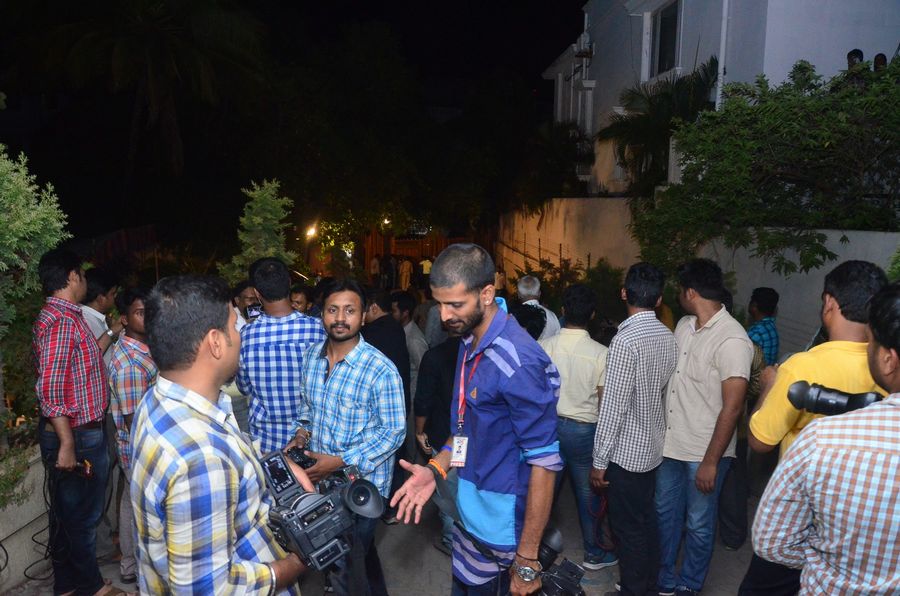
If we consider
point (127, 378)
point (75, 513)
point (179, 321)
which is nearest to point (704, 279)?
point (179, 321)

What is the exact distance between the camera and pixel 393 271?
59.2ft

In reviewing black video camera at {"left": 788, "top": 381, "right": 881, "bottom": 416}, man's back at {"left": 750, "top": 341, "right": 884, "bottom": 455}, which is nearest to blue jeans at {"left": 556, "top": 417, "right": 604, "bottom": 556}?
man's back at {"left": 750, "top": 341, "right": 884, "bottom": 455}

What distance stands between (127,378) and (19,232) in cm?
107

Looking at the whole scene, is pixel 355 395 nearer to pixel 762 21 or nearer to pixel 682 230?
pixel 682 230

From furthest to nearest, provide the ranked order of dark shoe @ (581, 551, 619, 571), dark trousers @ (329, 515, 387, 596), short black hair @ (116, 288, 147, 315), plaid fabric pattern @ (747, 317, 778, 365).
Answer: plaid fabric pattern @ (747, 317, 778, 365)
dark shoe @ (581, 551, 619, 571)
short black hair @ (116, 288, 147, 315)
dark trousers @ (329, 515, 387, 596)

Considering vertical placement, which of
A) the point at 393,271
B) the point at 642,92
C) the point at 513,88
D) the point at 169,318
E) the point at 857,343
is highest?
the point at 513,88

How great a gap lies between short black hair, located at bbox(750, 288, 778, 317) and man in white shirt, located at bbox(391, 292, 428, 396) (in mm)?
2957

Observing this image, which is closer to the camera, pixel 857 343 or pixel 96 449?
pixel 857 343

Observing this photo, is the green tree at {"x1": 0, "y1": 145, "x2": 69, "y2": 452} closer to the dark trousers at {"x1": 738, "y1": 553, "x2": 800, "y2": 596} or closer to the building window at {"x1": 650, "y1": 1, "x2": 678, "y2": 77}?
the dark trousers at {"x1": 738, "y1": 553, "x2": 800, "y2": 596}

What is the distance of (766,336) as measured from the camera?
5477mm

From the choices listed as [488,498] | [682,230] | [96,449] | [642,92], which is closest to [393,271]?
[642,92]

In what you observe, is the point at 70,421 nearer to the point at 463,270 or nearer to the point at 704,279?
the point at 463,270

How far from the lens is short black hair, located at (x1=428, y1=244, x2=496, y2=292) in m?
2.67

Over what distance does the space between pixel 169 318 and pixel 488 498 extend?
1494mm
